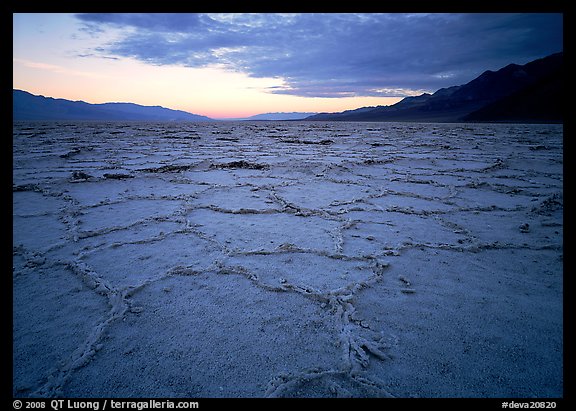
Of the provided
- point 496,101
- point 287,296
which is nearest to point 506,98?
point 496,101

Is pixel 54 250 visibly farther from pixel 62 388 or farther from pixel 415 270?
pixel 415 270

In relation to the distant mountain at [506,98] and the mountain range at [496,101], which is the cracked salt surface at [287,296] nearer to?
the mountain range at [496,101]

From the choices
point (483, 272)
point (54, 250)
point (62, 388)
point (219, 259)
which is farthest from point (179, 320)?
point (483, 272)

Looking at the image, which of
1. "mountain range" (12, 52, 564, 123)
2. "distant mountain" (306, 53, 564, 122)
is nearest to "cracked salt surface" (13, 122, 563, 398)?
"mountain range" (12, 52, 564, 123)

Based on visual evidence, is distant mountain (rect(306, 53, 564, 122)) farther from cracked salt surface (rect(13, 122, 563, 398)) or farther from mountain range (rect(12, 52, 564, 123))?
cracked salt surface (rect(13, 122, 563, 398))

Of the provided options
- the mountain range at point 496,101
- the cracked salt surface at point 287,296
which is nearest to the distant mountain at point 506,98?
the mountain range at point 496,101
